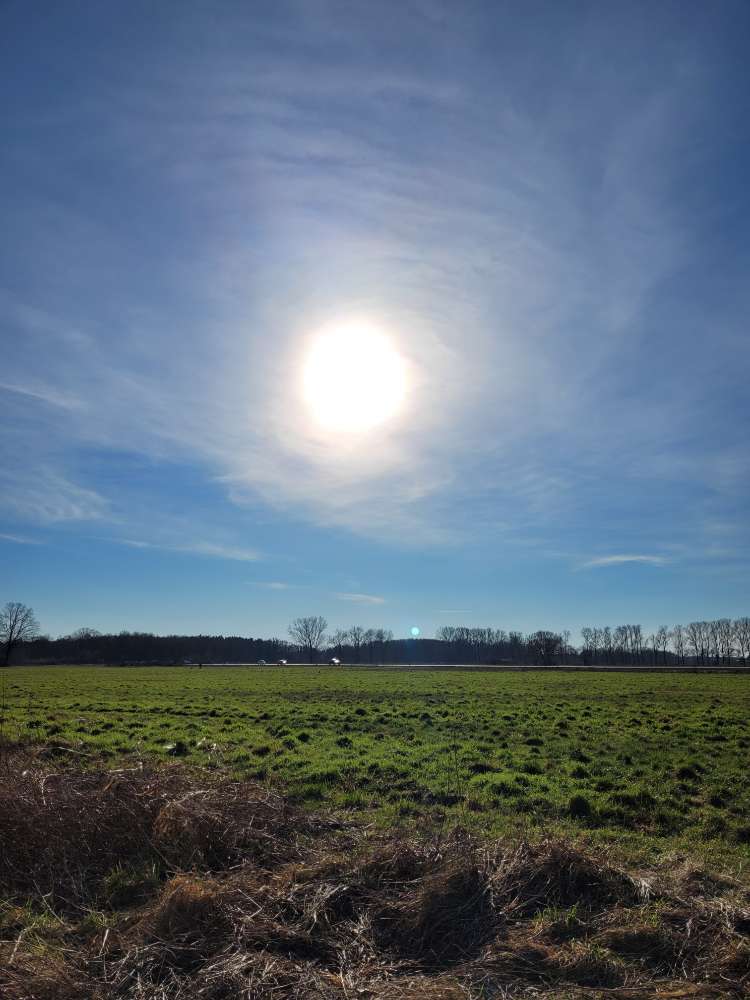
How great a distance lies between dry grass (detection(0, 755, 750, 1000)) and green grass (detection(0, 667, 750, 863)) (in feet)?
8.99

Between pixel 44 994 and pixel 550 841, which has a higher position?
pixel 550 841

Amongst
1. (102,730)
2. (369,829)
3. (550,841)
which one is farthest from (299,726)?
(550,841)

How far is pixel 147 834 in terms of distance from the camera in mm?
7398

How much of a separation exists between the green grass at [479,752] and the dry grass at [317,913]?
2.74 m

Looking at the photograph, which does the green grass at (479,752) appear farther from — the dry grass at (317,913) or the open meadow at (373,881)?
the dry grass at (317,913)

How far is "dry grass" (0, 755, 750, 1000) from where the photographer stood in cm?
474

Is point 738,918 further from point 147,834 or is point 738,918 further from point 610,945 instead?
point 147,834

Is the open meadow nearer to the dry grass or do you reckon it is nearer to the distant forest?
the dry grass

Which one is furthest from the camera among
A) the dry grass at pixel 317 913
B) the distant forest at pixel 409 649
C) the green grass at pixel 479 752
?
the distant forest at pixel 409 649

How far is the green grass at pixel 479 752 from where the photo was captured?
996cm

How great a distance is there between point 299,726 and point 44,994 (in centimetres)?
1562

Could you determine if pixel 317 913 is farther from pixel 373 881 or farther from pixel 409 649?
pixel 409 649

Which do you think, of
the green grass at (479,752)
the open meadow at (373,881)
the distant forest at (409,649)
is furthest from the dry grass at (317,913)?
the distant forest at (409,649)

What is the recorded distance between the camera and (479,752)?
49.7 feet
